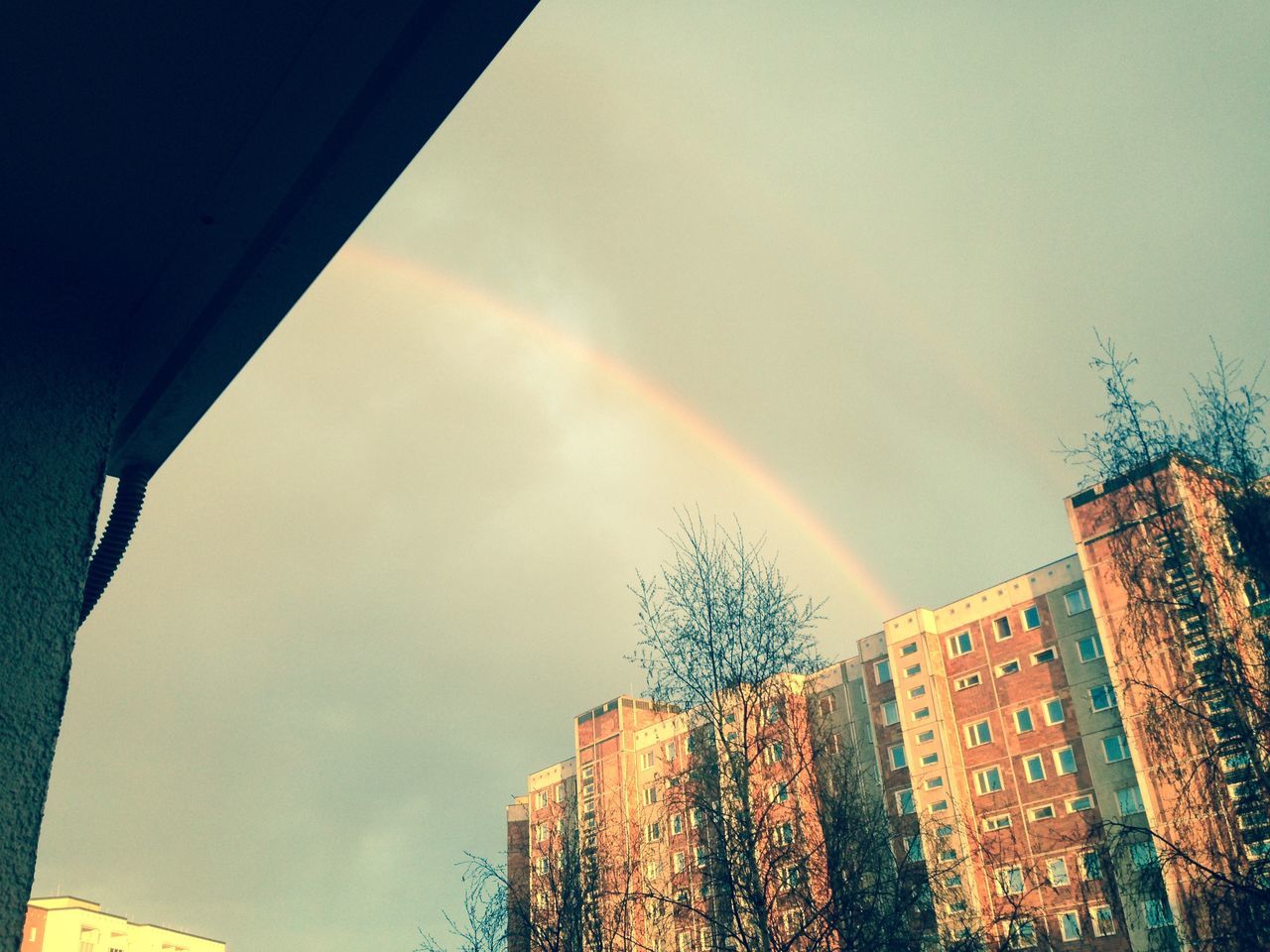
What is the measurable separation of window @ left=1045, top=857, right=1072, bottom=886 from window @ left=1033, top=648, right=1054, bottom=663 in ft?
22.6

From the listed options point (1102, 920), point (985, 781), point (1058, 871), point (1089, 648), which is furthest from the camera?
point (985, 781)

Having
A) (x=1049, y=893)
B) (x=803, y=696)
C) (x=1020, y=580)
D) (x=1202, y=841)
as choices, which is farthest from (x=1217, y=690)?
(x=1020, y=580)

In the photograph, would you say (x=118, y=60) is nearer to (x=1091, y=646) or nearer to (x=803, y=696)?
(x=803, y=696)

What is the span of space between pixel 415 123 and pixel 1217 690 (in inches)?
572

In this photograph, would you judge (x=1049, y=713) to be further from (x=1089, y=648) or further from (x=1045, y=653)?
(x=1089, y=648)

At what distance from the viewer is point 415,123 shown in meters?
1.33

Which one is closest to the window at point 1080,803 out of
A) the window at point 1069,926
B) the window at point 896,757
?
the window at point 1069,926

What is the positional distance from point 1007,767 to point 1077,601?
6658 millimetres

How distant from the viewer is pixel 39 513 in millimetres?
1404

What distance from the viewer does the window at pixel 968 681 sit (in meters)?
36.2

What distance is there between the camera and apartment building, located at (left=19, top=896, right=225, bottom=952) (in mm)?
64688

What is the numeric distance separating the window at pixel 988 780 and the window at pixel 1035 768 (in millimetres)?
1206

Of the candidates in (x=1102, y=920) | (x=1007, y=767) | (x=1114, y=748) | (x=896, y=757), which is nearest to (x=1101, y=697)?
(x=1114, y=748)

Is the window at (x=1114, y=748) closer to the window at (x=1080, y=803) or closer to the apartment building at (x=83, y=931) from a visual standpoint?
the window at (x=1080, y=803)
